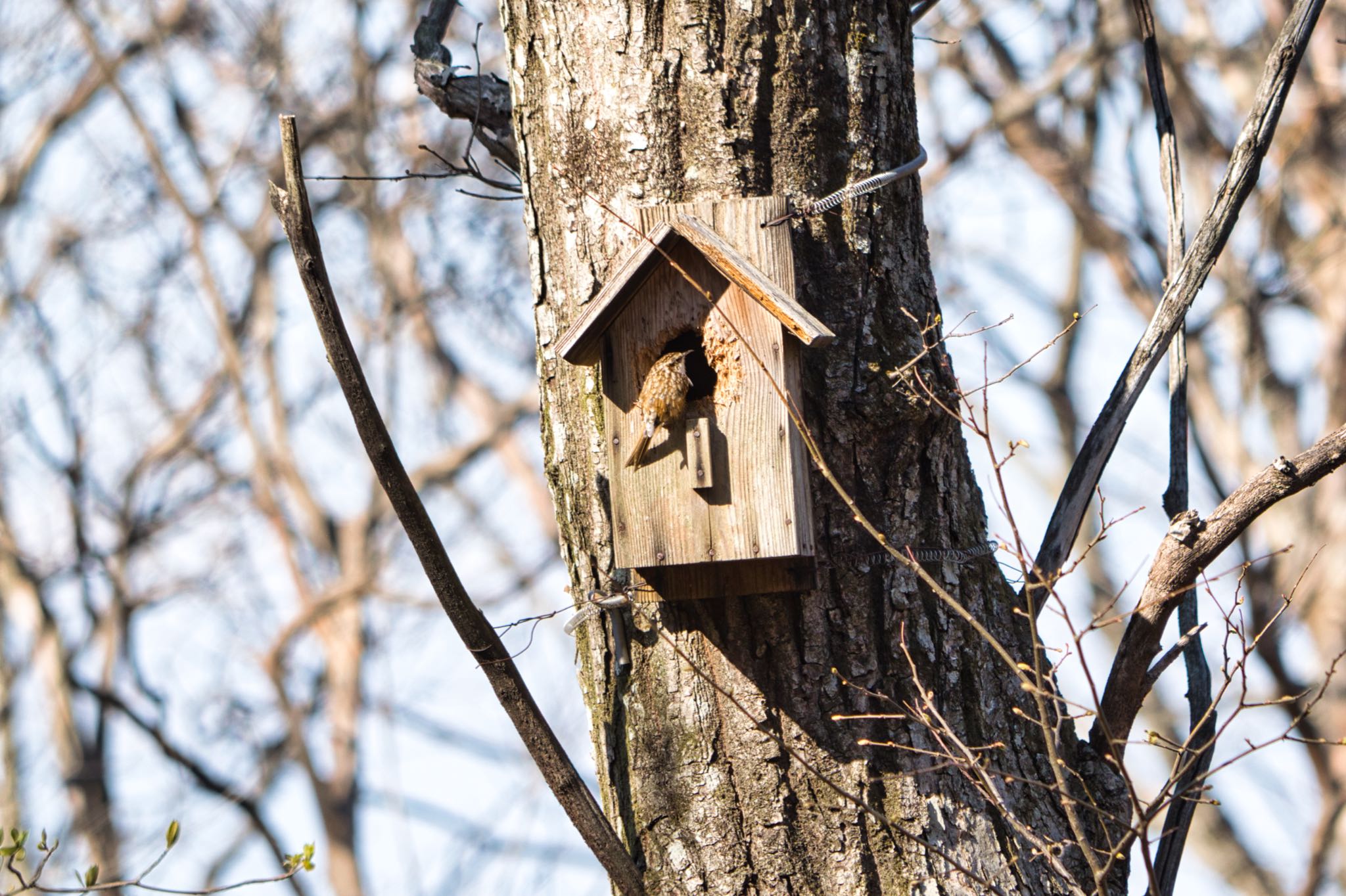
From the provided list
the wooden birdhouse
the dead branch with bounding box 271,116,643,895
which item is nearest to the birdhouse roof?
the wooden birdhouse

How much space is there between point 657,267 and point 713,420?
0.28 meters

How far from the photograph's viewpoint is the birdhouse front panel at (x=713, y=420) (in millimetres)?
1909

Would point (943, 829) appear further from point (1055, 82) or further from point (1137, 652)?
point (1055, 82)

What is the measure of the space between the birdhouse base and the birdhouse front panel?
0.07 m

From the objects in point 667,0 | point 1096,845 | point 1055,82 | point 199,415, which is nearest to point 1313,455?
point 1096,845

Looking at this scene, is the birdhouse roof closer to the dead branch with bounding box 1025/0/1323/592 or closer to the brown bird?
the brown bird

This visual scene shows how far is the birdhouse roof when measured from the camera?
6.23 feet

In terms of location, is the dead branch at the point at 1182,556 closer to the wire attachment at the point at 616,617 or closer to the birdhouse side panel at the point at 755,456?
the birdhouse side panel at the point at 755,456

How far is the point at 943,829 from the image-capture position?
203 cm

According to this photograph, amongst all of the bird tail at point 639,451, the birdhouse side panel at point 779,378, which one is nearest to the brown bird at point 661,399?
the bird tail at point 639,451

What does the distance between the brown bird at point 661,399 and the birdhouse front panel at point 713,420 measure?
0.01m

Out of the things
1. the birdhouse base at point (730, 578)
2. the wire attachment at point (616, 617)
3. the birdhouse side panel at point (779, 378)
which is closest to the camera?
the birdhouse side panel at point (779, 378)

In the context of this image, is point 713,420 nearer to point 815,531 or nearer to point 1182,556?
point 815,531

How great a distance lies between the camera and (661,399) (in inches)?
76.3
